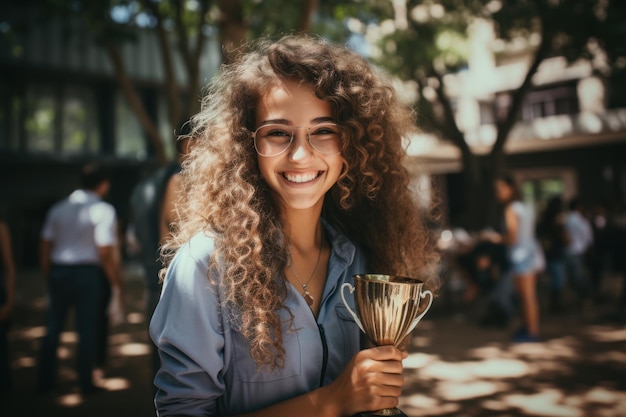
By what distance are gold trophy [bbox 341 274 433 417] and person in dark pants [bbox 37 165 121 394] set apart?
162 inches

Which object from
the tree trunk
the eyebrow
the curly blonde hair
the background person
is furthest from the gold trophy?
the tree trunk

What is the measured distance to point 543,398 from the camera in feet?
15.3

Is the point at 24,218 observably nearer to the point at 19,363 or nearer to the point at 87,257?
the point at 19,363

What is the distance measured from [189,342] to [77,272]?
4.05 meters

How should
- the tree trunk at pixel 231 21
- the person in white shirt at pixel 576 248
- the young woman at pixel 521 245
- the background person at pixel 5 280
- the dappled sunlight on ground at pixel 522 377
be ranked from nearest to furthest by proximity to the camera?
1. the dappled sunlight on ground at pixel 522 377
2. the background person at pixel 5 280
3. the tree trunk at pixel 231 21
4. the young woman at pixel 521 245
5. the person in white shirt at pixel 576 248

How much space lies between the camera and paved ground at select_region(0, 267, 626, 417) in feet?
14.8

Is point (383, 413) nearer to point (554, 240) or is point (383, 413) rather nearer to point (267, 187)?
point (267, 187)

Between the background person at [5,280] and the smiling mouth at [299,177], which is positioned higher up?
the smiling mouth at [299,177]

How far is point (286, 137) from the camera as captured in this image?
1638mm

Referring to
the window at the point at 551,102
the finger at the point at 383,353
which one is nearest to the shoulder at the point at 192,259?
the finger at the point at 383,353

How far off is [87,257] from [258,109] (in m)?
3.96

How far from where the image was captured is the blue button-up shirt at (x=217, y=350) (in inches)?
56.2

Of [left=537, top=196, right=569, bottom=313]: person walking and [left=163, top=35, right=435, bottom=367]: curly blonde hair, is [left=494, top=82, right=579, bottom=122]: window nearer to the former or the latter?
[left=537, top=196, right=569, bottom=313]: person walking

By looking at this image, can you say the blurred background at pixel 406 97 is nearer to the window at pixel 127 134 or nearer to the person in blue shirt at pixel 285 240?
the window at pixel 127 134
